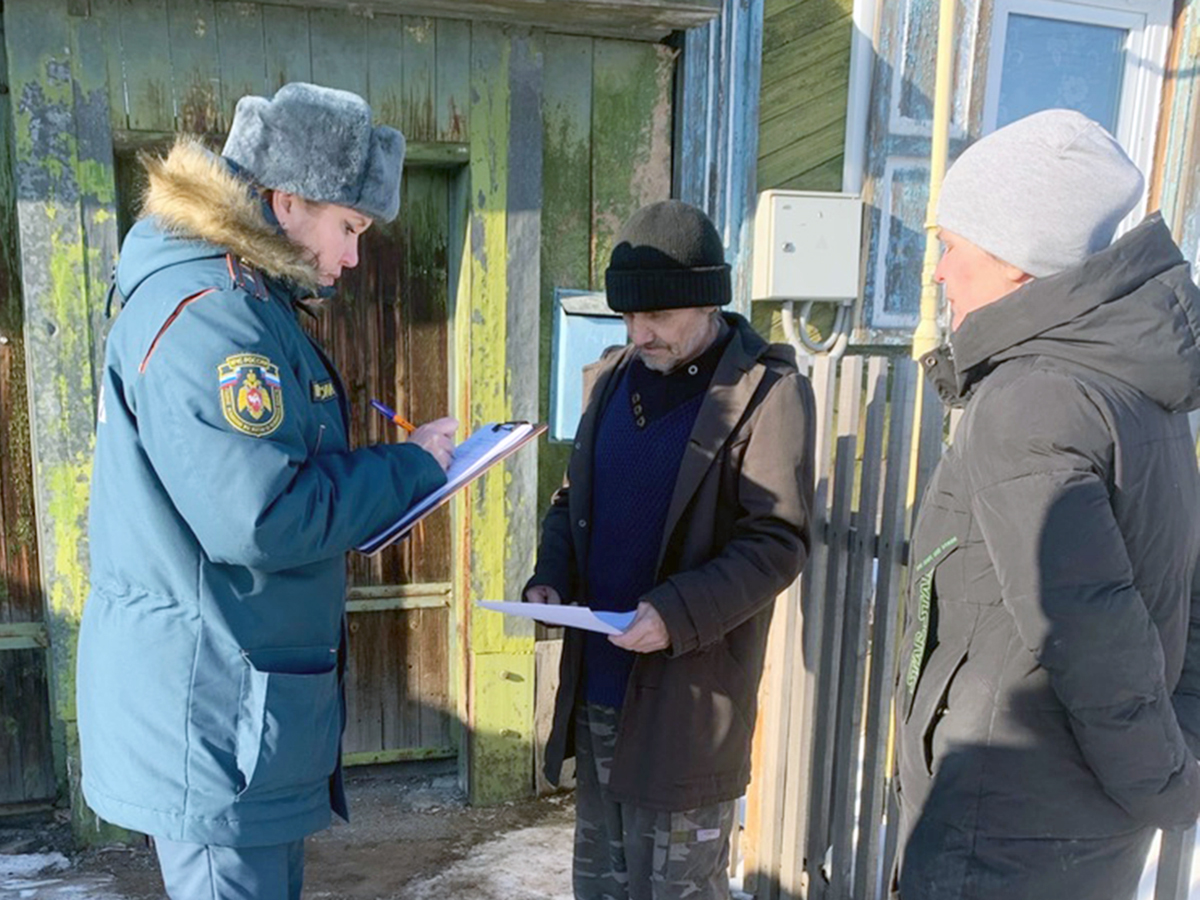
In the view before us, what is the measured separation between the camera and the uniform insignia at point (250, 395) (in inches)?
57.6

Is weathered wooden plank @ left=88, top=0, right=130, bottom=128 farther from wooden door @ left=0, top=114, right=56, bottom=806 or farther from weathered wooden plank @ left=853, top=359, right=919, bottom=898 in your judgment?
weathered wooden plank @ left=853, top=359, right=919, bottom=898

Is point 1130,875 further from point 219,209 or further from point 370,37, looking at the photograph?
point 370,37

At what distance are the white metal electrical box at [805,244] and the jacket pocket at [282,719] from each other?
7.69ft

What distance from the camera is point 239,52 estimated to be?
2.96m

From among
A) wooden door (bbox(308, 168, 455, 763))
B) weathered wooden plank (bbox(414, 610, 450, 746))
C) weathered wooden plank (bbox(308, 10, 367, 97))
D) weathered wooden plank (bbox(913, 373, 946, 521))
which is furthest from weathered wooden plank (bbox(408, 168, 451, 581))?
weathered wooden plank (bbox(913, 373, 946, 521))

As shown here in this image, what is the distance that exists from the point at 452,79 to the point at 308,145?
1.69 metres

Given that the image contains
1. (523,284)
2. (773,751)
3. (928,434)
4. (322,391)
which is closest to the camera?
(322,391)

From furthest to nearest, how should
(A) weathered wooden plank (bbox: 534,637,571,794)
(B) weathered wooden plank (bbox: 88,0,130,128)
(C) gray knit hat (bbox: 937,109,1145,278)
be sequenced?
(A) weathered wooden plank (bbox: 534,637,571,794) → (B) weathered wooden plank (bbox: 88,0,130,128) → (C) gray knit hat (bbox: 937,109,1145,278)

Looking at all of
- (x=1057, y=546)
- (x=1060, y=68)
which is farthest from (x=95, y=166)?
Answer: (x=1060, y=68)

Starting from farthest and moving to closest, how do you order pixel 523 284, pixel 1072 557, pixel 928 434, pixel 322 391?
pixel 523 284 < pixel 928 434 < pixel 322 391 < pixel 1072 557

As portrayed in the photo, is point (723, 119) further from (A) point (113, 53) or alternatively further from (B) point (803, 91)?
(A) point (113, 53)

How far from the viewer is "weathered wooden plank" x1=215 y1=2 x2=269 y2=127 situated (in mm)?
2934

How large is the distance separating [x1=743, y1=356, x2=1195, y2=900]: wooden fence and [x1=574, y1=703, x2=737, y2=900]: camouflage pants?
1.97 ft

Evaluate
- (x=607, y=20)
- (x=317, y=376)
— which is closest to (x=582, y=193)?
(x=607, y=20)
